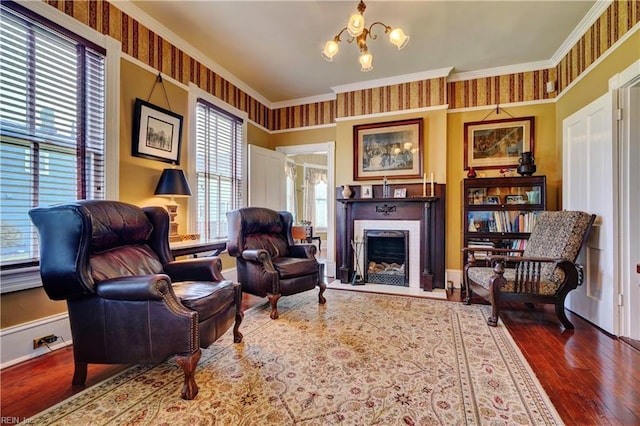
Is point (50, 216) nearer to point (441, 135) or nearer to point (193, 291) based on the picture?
point (193, 291)

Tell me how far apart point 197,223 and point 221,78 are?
2.05 meters

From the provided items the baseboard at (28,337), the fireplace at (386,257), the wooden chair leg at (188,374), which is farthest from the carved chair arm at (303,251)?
the baseboard at (28,337)

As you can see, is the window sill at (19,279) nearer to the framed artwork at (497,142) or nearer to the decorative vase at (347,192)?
the decorative vase at (347,192)

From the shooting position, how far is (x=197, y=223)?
11.7ft

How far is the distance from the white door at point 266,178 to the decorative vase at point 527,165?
3.57 metres

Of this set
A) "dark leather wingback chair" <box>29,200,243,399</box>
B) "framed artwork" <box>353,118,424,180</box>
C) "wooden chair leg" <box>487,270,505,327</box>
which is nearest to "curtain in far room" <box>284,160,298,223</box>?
"framed artwork" <box>353,118,424,180</box>

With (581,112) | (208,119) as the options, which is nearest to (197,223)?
(208,119)

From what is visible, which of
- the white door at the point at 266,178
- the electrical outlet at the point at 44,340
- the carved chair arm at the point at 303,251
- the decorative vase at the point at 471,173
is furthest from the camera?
the white door at the point at 266,178

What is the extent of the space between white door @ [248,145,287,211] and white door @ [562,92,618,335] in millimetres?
3982

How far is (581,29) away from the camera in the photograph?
297cm

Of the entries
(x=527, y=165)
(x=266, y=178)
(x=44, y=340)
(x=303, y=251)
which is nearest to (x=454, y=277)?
(x=527, y=165)

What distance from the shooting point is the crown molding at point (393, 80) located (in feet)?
12.9

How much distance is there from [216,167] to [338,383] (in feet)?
10.5

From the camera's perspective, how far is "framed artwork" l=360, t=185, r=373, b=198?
4289mm
